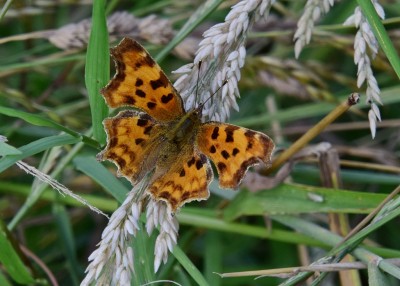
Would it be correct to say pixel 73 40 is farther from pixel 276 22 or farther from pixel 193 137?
pixel 276 22

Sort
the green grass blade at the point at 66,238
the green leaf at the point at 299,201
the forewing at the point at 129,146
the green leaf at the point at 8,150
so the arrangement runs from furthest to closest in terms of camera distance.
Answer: the green grass blade at the point at 66,238 < the green leaf at the point at 299,201 < the forewing at the point at 129,146 < the green leaf at the point at 8,150

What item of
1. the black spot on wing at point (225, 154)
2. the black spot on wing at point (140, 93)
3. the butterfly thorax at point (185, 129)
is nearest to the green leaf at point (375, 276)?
the black spot on wing at point (225, 154)

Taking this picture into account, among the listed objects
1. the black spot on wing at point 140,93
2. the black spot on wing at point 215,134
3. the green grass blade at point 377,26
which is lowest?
the black spot on wing at point 215,134

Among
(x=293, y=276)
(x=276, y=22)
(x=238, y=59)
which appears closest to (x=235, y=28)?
(x=238, y=59)

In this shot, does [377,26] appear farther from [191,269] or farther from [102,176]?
[102,176]

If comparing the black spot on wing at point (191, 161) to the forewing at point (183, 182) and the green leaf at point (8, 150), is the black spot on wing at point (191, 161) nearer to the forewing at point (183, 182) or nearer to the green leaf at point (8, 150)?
the forewing at point (183, 182)

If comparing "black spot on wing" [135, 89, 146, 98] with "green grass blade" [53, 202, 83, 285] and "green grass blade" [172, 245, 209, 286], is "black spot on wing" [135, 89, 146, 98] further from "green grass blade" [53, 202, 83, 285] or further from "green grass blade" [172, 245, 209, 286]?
"green grass blade" [53, 202, 83, 285]
